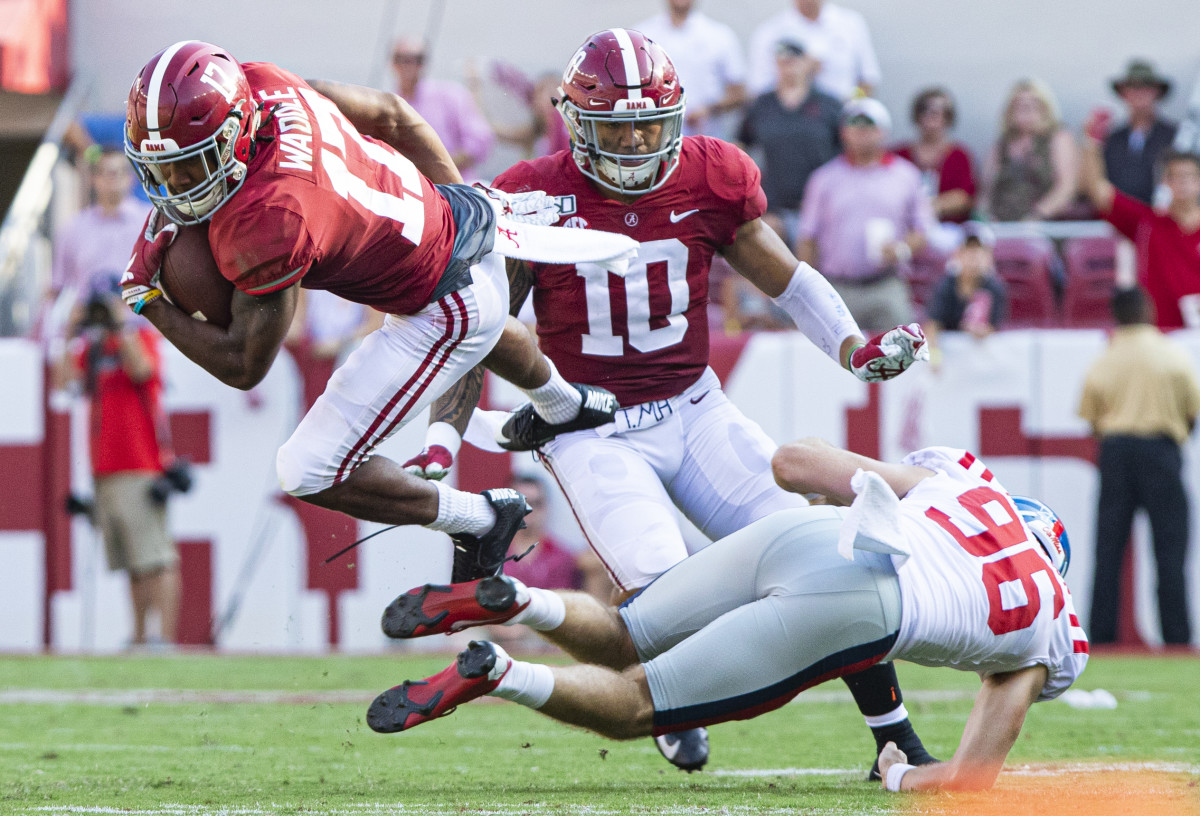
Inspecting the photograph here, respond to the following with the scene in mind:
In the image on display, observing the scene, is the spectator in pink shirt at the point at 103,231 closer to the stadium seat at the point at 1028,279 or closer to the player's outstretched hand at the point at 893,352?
the stadium seat at the point at 1028,279

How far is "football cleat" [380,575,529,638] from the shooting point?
3381 mm

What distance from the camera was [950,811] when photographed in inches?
133

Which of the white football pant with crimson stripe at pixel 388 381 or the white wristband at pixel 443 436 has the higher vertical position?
the white football pant with crimson stripe at pixel 388 381

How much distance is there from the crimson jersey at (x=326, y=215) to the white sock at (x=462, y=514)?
535mm

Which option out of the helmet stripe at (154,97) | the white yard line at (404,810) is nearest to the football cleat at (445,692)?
the white yard line at (404,810)

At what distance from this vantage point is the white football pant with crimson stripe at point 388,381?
387cm

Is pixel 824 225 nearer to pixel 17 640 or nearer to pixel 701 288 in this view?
pixel 701 288

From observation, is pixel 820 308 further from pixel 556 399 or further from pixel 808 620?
pixel 808 620

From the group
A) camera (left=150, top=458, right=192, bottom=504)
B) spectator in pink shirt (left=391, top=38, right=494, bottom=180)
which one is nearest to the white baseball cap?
spectator in pink shirt (left=391, top=38, right=494, bottom=180)

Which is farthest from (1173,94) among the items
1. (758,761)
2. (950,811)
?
(950,811)

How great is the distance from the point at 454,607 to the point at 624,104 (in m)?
1.57

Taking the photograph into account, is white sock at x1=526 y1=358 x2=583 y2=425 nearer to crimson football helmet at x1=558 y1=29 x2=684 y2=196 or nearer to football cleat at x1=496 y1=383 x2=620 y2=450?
football cleat at x1=496 y1=383 x2=620 y2=450

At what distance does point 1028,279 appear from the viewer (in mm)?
8844

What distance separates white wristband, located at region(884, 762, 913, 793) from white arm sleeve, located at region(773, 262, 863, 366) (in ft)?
4.04
